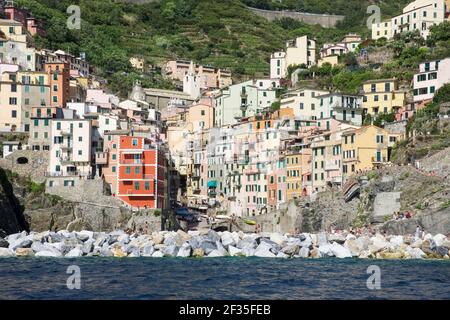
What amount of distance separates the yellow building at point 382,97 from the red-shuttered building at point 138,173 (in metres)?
23.9

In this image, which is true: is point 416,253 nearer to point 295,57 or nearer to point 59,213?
point 59,213

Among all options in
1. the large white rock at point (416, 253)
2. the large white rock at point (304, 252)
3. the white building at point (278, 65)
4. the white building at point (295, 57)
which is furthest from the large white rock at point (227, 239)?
the white building at point (278, 65)

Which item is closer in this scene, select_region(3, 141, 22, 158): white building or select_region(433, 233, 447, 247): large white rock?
select_region(433, 233, 447, 247): large white rock

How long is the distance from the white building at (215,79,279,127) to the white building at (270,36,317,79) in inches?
342

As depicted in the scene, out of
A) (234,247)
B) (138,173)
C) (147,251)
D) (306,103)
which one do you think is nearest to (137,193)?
(138,173)

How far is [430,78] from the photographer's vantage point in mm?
86875

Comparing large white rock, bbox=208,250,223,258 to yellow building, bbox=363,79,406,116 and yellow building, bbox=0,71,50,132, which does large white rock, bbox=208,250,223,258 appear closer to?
yellow building, bbox=0,71,50,132

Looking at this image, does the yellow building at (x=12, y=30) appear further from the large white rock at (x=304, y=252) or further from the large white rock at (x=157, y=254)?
the large white rock at (x=304, y=252)

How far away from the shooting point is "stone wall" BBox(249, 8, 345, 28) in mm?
167625

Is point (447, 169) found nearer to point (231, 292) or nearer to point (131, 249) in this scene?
point (131, 249)

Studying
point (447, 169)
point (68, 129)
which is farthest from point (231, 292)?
point (68, 129)

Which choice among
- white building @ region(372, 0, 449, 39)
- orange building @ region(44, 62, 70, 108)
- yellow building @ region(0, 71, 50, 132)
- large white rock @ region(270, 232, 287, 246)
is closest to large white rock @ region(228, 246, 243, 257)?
large white rock @ region(270, 232, 287, 246)

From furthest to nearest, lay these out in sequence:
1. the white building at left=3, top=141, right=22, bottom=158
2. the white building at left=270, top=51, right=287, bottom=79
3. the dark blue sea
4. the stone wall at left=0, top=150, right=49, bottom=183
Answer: the white building at left=270, top=51, right=287, bottom=79 < the white building at left=3, top=141, right=22, bottom=158 < the stone wall at left=0, top=150, right=49, bottom=183 < the dark blue sea

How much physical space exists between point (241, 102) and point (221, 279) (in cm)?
Answer: 6710
